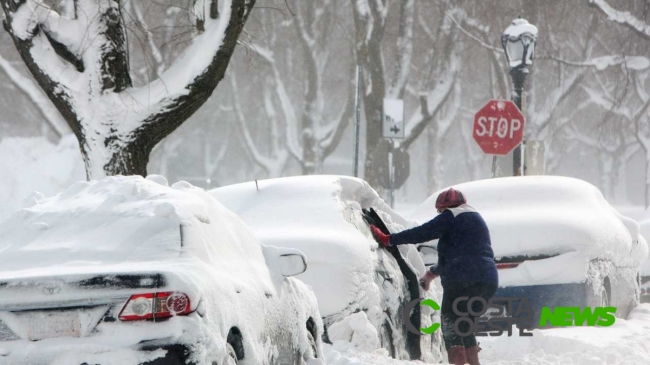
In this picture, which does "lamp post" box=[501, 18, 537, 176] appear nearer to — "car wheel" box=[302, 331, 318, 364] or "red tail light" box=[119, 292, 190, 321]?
"car wheel" box=[302, 331, 318, 364]

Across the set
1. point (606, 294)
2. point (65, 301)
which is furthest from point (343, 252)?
point (606, 294)

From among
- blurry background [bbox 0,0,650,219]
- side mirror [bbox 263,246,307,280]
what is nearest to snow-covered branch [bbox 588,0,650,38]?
blurry background [bbox 0,0,650,219]

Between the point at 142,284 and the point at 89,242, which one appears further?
the point at 89,242

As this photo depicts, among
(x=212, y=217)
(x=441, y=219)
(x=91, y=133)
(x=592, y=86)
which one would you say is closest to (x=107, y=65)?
(x=91, y=133)

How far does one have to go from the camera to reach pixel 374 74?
2369 centimetres

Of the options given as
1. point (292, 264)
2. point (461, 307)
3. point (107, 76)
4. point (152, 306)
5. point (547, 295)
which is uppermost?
point (107, 76)

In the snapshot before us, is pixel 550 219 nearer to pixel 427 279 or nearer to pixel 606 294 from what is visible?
pixel 606 294

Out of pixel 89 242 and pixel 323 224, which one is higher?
pixel 89 242

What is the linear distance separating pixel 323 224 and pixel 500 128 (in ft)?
28.3

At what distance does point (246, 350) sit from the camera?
492 centimetres

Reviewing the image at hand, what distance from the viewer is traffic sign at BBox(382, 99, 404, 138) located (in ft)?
48.7

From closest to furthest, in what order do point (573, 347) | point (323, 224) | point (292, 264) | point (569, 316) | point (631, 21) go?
1. point (292, 264)
2. point (323, 224)
3. point (573, 347)
4. point (569, 316)
5. point (631, 21)

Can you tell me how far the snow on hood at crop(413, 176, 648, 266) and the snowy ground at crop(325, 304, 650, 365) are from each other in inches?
28.6

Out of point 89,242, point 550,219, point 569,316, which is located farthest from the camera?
point 550,219
